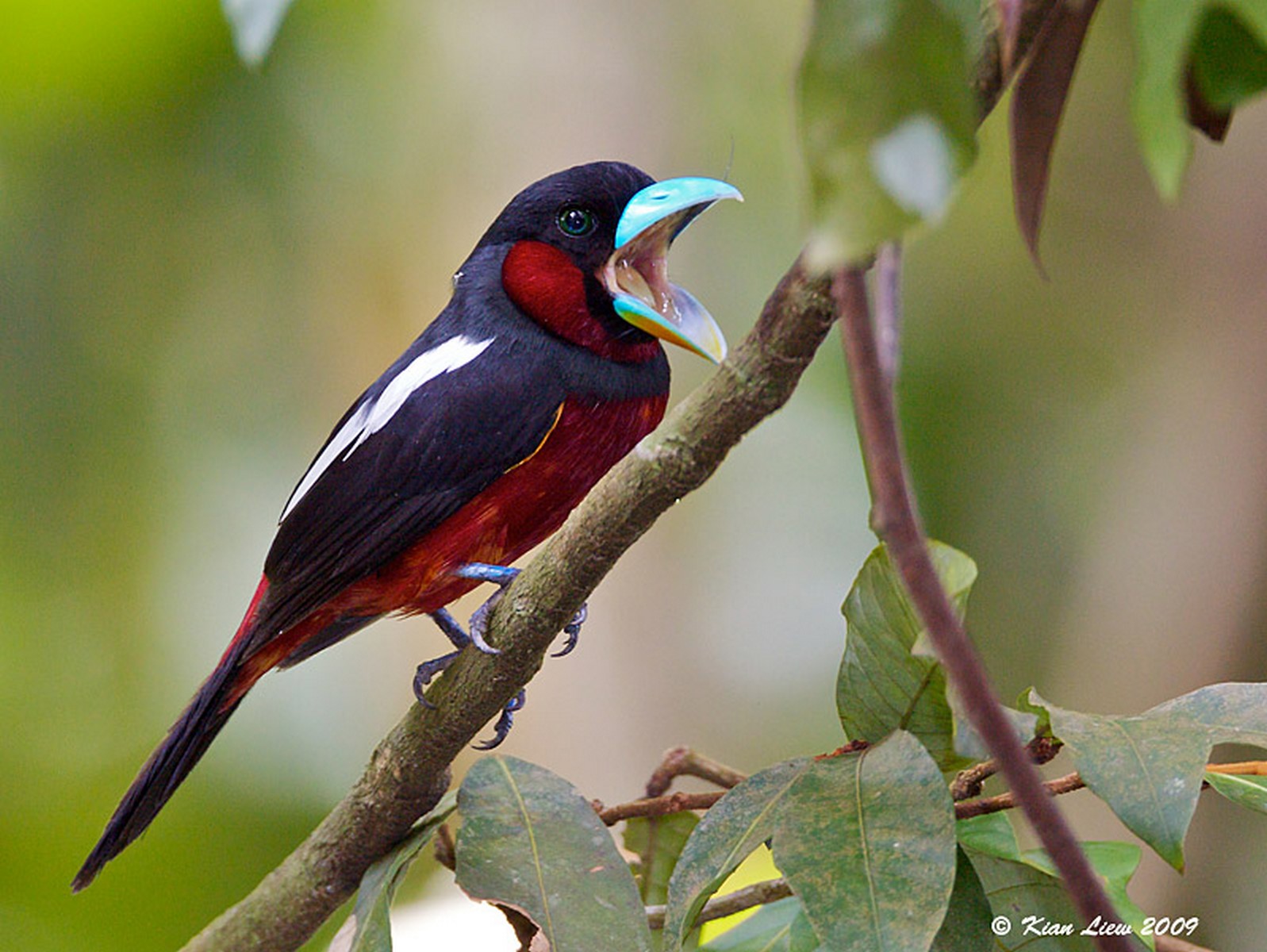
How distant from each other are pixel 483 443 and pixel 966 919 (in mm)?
752

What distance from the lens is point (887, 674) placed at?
1043 mm

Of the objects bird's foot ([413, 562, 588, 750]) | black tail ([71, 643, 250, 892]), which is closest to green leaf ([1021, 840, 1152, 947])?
bird's foot ([413, 562, 588, 750])

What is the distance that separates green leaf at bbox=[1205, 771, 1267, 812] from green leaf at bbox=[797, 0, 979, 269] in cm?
67

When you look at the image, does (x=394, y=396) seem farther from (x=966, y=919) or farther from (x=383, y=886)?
(x=966, y=919)

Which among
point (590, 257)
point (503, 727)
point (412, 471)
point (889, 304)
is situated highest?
point (590, 257)

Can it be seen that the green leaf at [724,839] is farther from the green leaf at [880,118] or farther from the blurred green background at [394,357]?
the blurred green background at [394,357]

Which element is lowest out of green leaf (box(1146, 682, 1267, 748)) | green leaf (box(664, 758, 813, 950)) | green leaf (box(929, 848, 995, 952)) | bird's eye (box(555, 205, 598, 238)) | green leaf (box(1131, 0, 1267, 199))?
green leaf (box(929, 848, 995, 952))

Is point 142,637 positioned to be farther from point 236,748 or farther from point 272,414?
point 272,414

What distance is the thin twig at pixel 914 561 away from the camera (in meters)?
0.43

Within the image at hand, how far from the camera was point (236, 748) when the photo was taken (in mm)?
2828

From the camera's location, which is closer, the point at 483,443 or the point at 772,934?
the point at 772,934

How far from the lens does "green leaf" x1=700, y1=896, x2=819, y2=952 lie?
1062mm

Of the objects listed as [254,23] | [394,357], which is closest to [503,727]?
[254,23]

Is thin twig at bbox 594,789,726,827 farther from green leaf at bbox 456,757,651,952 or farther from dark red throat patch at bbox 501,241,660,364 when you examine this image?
dark red throat patch at bbox 501,241,660,364
